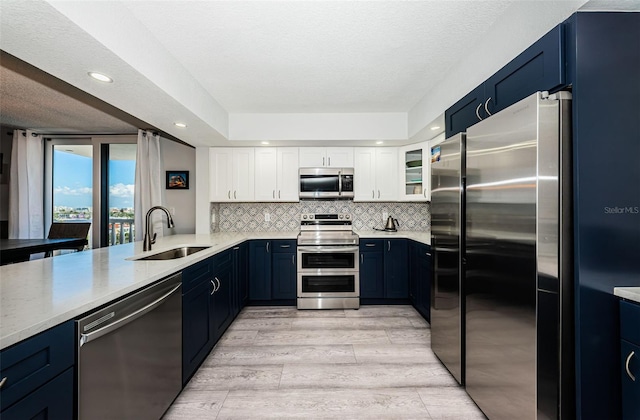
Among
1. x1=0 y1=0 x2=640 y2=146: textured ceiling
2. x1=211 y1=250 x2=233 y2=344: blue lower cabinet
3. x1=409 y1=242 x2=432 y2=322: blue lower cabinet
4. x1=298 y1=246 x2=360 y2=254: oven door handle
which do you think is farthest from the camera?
x1=298 y1=246 x2=360 y2=254: oven door handle

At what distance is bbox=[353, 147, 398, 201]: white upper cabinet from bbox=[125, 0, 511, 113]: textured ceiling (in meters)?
1.07

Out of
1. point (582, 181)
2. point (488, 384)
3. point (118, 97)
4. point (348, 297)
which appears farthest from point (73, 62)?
point (348, 297)

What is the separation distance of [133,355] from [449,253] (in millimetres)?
2044

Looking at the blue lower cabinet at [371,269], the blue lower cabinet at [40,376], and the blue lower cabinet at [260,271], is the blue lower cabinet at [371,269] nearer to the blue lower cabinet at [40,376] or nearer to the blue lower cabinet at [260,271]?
the blue lower cabinet at [260,271]

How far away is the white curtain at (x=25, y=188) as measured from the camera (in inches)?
156

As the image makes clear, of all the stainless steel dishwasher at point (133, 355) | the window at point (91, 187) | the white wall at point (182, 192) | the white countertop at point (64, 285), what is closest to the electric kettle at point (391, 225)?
the white countertop at point (64, 285)

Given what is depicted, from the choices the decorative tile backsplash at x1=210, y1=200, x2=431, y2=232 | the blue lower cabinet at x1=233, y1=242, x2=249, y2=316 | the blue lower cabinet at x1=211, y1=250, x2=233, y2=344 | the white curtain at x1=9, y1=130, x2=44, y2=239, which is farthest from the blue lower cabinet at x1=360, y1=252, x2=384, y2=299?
the white curtain at x1=9, y1=130, x2=44, y2=239

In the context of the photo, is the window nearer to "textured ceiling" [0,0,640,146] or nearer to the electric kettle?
"textured ceiling" [0,0,640,146]

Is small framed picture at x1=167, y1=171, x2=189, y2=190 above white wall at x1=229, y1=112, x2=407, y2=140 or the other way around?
the other way around

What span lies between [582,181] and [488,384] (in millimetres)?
1234

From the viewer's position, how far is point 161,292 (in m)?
1.67

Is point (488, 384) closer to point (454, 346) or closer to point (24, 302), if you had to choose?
point (454, 346)

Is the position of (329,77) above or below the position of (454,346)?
above

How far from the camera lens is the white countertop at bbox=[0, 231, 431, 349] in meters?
0.98
